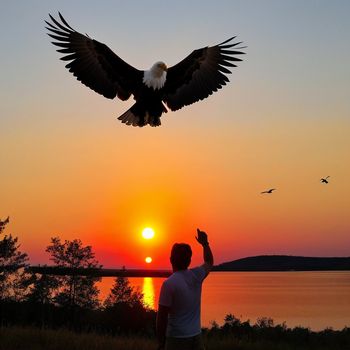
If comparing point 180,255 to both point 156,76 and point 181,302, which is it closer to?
point 181,302

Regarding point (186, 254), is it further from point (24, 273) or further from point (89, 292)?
point (24, 273)

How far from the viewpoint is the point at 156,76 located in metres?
9.62

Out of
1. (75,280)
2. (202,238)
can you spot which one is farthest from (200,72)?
(75,280)

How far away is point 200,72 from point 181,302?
6.52 m

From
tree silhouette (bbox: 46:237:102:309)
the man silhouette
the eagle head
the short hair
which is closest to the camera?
the man silhouette

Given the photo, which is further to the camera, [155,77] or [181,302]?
[155,77]

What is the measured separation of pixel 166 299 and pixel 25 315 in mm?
24787

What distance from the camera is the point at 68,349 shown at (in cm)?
1253

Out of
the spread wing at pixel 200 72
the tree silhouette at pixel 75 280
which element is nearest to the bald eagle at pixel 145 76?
the spread wing at pixel 200 72

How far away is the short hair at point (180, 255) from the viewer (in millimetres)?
4980

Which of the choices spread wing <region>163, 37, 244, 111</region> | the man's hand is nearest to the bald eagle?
spread wing <region>163, 37, 244, 111</region>

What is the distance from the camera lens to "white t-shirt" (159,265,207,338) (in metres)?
4.88

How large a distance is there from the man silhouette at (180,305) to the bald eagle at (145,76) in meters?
4.79

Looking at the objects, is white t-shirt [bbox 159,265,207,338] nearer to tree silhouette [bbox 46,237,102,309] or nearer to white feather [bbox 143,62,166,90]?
white feather [bbox 143,62,166,90]
